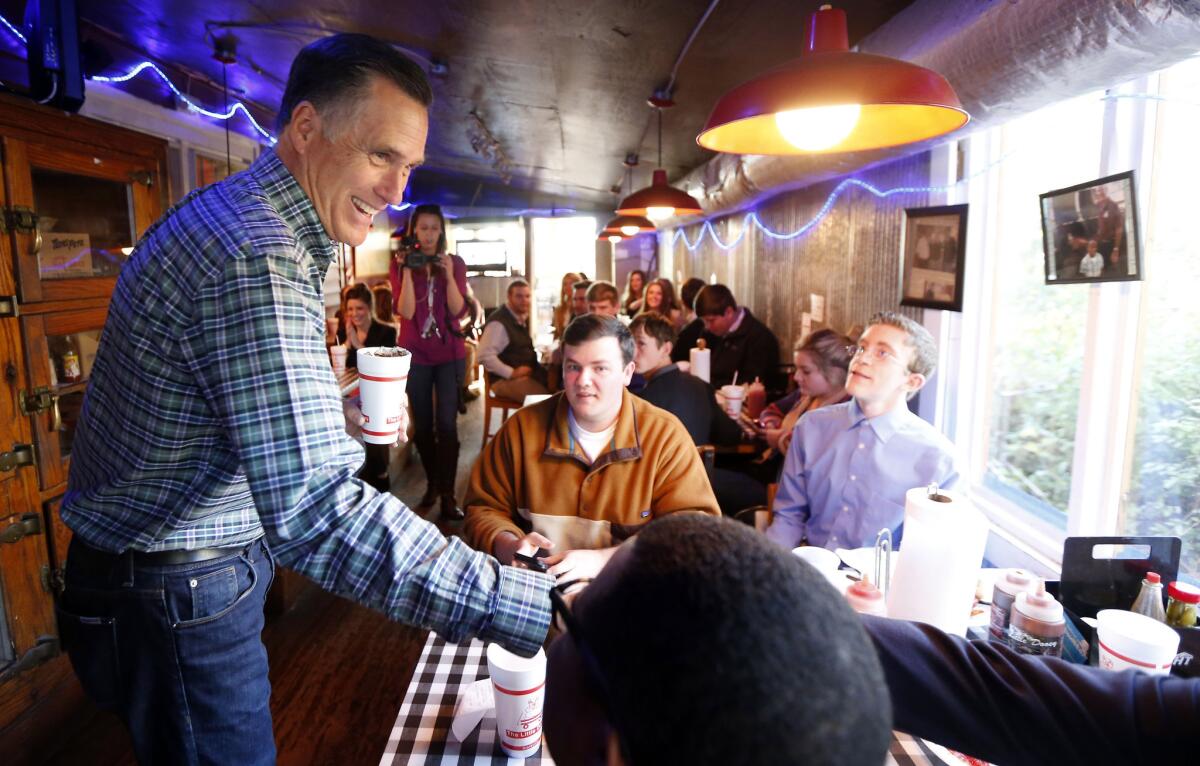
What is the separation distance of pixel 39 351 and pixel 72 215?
0.64m

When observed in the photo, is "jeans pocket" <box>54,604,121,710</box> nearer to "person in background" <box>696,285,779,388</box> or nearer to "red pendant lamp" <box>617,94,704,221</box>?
"red pendant lamp" <box>617,94,704,221</box>

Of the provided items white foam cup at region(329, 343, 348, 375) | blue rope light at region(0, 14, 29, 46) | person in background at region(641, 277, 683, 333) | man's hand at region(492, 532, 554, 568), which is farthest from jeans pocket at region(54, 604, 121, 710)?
person in background at region(641, 277, 683, 333)

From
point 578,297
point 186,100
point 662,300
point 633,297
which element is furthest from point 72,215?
point 633,297

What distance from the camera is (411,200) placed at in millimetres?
10219

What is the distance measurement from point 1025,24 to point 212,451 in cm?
211

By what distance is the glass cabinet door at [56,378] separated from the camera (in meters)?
2.70

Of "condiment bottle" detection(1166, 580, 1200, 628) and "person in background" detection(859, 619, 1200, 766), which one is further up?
"person in background" detection(859, 619, 1200, 766)

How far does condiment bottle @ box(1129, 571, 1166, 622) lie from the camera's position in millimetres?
1419

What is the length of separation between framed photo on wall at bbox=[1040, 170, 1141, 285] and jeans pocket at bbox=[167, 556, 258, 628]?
8.22 ft

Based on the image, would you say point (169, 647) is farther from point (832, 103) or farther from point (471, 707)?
point (832, 103)

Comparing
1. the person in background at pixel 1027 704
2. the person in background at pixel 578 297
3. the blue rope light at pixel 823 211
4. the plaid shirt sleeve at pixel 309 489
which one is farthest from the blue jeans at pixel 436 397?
the person in background at pixel 1027 704

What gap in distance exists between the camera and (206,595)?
4.14 ft

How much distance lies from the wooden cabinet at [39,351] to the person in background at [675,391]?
2410 millimetres

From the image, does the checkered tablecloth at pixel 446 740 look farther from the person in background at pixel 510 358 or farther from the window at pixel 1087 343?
the person in background at pixel 510 358
